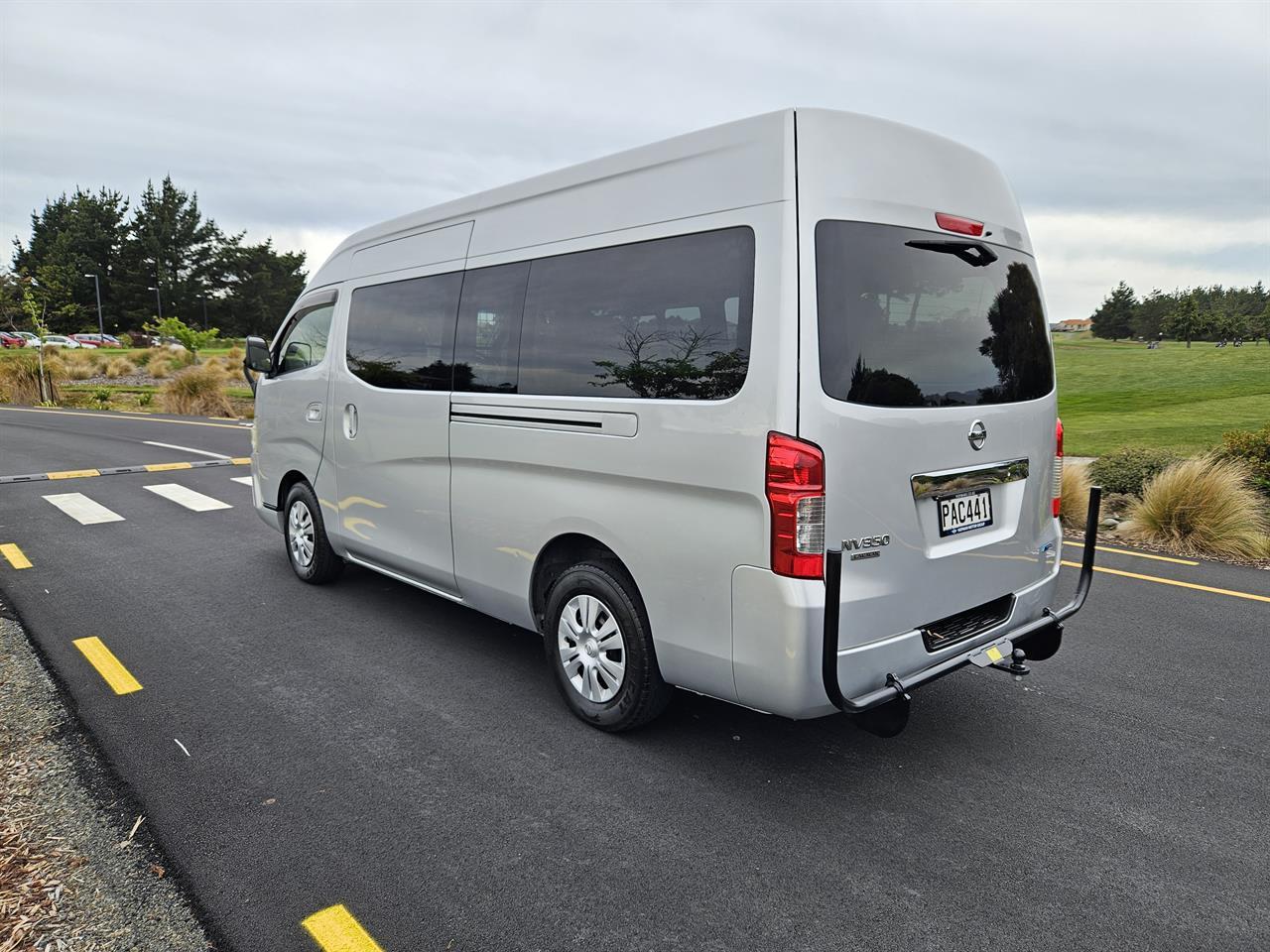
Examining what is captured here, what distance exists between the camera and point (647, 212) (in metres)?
3.40

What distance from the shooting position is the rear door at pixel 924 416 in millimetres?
2910

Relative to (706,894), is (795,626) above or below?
above

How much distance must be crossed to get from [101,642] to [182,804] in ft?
7.40

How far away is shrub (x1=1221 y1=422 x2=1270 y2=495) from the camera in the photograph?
8.74 metres

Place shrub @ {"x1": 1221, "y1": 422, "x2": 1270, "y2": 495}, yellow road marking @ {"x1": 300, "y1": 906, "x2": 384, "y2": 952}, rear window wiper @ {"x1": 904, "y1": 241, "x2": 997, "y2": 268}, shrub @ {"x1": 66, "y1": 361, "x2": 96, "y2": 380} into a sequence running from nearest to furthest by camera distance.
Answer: yellow road marking @ {"x1": 300, "y1": 906, "x2": 384, "y2": 952}
rear window wiper @ {"x1": 904, "y1": 241, "x2": 997, "y2": 268}
shrub @ {"x1": 1221, "y1": 422, "x2": 1270, "y2": 495}
shrub @ {"x1": 66, "y1": 361, "x2": 96, "y2": 380}

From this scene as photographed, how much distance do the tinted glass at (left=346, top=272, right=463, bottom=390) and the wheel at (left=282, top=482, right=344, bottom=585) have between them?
4.03 feet

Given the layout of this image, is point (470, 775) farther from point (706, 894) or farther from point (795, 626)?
point (795, 626)

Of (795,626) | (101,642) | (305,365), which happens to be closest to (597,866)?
(795,626)

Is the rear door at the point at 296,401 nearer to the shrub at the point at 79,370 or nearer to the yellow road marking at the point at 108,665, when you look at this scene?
the yellow road marking at the point at 108,665

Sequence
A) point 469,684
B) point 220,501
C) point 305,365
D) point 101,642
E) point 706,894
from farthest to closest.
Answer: point 220,501 < point 305,365 < point 101,642 < point 469,684 < point 706,894

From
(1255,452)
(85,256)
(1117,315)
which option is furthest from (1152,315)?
(85,256)

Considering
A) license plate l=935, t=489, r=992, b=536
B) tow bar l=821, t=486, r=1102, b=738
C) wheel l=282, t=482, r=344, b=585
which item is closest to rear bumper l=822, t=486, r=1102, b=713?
tow bar l=821, t=486, r=1102, b=738

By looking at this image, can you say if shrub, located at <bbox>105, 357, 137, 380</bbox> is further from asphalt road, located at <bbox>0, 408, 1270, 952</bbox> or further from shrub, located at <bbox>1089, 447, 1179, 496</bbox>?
shrub, located at <bbox>1089, 447, 1179, 496</bbox>

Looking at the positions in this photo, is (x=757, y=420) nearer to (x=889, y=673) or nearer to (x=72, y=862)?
(x=889, y=673)
